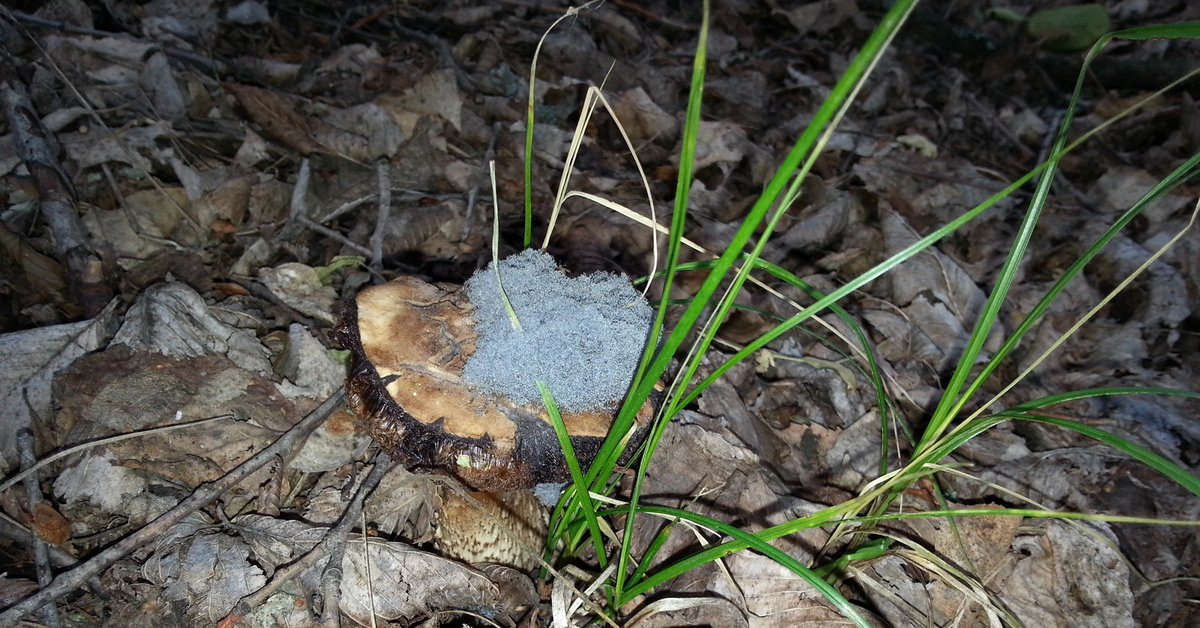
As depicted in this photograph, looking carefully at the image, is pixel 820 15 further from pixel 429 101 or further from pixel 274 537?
pixel 274 537

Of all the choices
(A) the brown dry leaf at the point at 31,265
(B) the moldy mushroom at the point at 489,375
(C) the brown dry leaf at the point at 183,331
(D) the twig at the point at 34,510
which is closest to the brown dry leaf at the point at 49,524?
(D) the twig at the point at 34,510

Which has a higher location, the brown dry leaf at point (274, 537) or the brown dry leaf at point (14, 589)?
the brown dry leaf at point (274, 537)

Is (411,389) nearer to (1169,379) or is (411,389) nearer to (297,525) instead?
(297,525)

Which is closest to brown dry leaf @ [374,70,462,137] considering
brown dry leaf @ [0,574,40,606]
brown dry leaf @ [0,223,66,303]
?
brown dry leaf @ [0,223,66,303]

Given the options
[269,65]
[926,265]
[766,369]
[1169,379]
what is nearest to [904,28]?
[926,265]

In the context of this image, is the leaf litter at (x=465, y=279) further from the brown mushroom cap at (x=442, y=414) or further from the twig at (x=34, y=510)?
the brown mushroom cap at (x=442, y=414)
